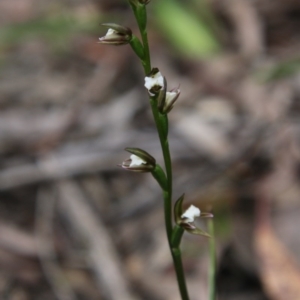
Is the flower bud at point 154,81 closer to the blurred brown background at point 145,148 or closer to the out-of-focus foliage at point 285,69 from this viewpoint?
the blurred brown background at point 145,148

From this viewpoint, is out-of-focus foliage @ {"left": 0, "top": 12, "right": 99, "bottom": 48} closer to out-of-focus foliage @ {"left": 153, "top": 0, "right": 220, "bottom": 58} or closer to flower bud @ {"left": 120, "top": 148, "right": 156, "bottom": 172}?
out-of-focus foliage @ {"left": 153, "top": 0, "right": 220, "bottom": 58}

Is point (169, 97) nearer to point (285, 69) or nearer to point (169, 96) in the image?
point (169, 96)

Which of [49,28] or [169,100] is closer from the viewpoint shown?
[169,100]

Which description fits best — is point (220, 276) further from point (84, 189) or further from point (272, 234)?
point (84, 189)

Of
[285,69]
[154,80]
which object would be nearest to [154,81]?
[154,80]

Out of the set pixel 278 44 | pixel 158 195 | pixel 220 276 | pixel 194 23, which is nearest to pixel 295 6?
pixel 278 44

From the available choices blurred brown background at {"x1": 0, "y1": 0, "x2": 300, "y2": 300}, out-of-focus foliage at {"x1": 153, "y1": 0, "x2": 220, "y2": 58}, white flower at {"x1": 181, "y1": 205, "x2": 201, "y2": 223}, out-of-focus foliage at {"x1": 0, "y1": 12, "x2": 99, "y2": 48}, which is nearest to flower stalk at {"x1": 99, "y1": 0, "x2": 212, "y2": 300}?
white flower at {"x1": 181, "y1": 205, "x2": 201, "y2": 223}
